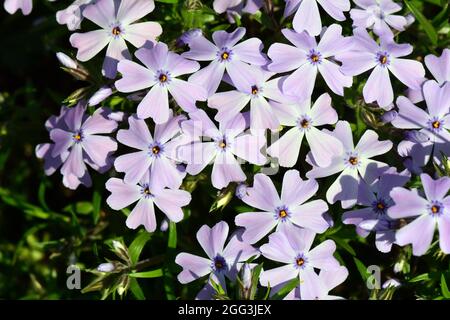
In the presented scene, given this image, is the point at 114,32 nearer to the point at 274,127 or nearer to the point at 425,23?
the point at 274,127

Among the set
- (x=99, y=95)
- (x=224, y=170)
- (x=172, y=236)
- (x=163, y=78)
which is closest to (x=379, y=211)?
(x=224, y=170)

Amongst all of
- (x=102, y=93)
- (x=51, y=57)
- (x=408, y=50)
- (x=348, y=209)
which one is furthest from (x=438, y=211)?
(x=51, y=57)

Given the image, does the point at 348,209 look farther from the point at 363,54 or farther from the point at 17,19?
the point at 17,19

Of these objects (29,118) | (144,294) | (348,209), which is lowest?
(144,294)

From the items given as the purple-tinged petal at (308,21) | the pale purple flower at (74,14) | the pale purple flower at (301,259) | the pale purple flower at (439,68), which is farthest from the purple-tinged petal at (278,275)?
the pale purple flower at (74,14)

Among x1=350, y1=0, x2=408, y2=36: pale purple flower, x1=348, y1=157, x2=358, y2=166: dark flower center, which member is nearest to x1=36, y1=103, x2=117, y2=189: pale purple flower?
x1=348, y1=157, x2=358, y2=166: dark flower center

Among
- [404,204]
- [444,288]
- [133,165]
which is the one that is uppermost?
[133,165]
